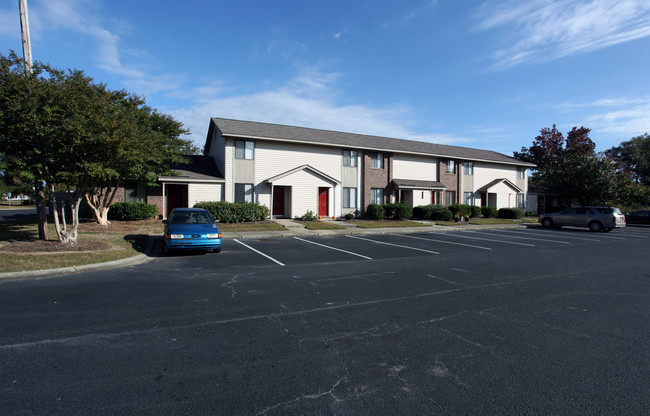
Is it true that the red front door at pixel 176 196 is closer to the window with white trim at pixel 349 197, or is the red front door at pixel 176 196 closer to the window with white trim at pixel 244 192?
the window with white trim at pixel 244 192

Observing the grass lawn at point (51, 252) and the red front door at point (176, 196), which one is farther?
the red front door at point (176, 196)

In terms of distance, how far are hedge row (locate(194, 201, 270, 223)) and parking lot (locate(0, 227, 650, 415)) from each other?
10.7 metres

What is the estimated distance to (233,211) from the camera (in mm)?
19516

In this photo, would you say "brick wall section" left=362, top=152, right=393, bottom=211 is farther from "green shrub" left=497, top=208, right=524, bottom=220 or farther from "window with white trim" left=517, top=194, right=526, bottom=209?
"window with white trim" left=517, top=194, right=526, bottom=209

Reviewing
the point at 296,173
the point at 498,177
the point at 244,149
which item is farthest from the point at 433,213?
the point at 244,149

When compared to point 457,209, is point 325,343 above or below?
below

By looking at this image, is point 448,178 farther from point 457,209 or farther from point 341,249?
point 341,249

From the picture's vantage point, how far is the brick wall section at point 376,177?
26.1 metres

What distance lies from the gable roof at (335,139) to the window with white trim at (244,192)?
3019mm

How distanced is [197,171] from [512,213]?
26.2m

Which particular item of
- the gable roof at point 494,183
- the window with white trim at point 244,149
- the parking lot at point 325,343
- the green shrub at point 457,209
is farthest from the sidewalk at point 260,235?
the gable roof at point 494,183

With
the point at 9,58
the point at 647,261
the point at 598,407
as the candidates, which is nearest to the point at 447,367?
the point at 598,407

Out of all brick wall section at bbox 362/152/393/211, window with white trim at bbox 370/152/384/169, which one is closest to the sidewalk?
brick wall section at bbox 362/152/393/211

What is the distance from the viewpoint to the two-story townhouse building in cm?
2223
